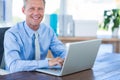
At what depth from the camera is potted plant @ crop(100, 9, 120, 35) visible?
4.04 meters

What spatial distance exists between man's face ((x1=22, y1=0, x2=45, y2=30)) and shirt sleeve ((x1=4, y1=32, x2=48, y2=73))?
23 centimetres

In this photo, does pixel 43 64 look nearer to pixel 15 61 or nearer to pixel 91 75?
pixel 15 61

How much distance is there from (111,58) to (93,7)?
1819 mm

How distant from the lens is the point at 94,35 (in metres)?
4.11

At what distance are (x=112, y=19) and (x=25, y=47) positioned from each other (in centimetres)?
227

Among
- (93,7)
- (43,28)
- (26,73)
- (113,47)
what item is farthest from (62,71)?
(93,7)

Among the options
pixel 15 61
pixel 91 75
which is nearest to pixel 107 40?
pixel 91 75

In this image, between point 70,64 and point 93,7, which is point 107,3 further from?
point 70,64

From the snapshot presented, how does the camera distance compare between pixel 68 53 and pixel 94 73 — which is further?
pixel 94 73

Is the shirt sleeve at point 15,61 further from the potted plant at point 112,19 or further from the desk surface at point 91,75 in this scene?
the potted plant at point 112,19

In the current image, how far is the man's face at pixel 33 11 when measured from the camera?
214 centimetres

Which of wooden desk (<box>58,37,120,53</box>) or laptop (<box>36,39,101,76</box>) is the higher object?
laptop (<box>36,39,101,76</box>)

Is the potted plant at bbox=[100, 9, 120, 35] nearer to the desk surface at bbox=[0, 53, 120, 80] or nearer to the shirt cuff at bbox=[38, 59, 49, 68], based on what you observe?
the desk surface at bbox=[0, 53, 120, 80]

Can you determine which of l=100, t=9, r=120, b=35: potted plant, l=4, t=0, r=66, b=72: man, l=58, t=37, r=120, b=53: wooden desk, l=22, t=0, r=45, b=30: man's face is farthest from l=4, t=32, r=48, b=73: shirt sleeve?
l=100, t=9, r=120, b=35: potted plant
